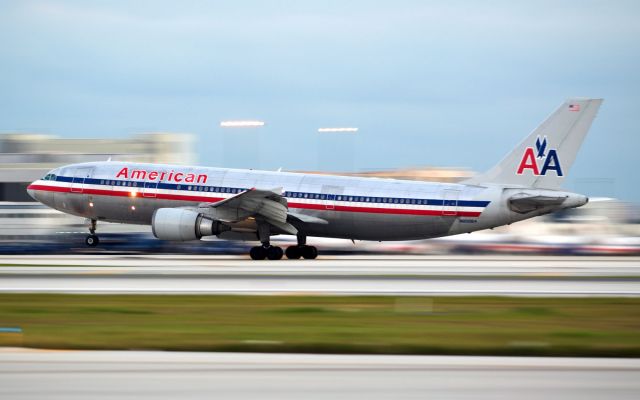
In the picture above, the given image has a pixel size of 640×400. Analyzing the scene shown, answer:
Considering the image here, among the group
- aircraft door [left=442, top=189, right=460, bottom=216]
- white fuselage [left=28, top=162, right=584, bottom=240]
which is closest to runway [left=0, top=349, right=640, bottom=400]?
aircraft door [left=442, top=189, right=460, bottom=216]

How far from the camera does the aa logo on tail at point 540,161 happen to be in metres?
42.8

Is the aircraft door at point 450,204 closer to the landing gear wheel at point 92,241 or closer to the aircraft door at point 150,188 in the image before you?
the aircraft door at point 150,188

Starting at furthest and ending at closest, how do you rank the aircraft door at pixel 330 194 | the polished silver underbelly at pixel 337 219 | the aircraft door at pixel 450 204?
the aircraft door at pixel 330 194 → the polished silver underbelly at pixel 337 219 → the aircraft door at pixel 450 204

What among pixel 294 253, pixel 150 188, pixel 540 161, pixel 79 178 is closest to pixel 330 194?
pixel 294 253

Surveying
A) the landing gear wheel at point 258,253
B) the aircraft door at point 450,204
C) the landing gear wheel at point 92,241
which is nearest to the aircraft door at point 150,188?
the landing gear wheel at point 92,241

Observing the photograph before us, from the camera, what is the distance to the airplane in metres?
42.5

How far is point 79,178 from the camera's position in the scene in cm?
4722

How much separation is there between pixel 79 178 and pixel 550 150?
76.4 feet

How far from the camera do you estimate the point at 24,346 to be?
674 inches

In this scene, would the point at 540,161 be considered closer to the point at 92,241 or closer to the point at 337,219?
the point at 337,219

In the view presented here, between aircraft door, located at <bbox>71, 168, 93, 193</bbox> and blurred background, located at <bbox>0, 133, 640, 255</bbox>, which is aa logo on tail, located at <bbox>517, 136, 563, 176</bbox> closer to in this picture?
blurred background, located at <bbox>0, 133, 640, 255</bbox>

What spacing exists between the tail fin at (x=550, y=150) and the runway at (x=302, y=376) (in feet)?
90.2

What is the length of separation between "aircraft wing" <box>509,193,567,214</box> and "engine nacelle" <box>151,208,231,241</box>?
13772mm

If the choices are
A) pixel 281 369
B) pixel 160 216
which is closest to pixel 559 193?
pixel 160 216
